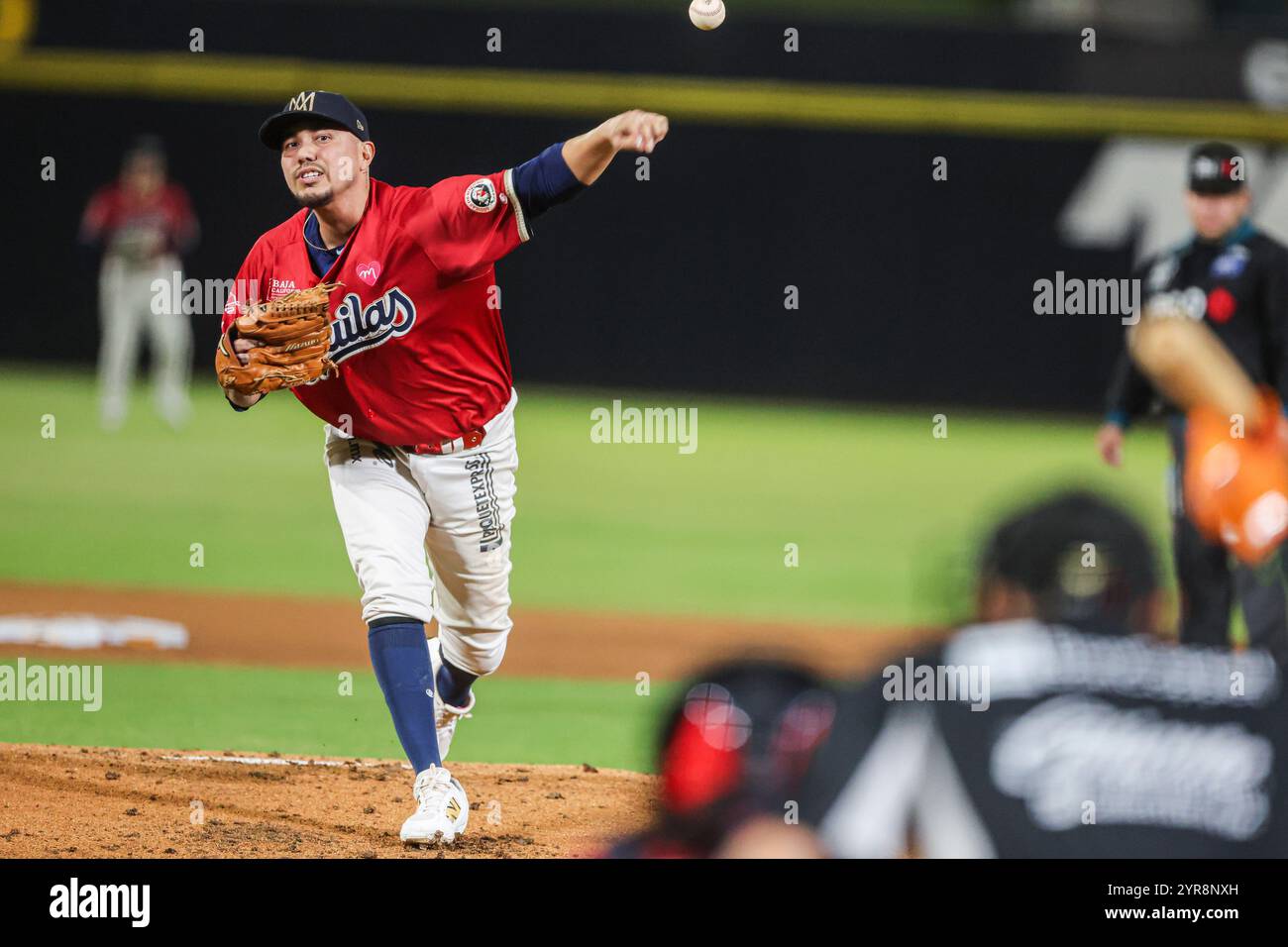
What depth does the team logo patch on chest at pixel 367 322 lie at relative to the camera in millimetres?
4777

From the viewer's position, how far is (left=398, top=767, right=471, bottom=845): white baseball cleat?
450 cm

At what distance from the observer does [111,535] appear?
9.95 m

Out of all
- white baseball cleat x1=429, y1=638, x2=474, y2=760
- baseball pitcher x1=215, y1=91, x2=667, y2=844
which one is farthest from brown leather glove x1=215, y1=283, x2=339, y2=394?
white baseball cleat x1=429, y1=638, x2=474, y2=760

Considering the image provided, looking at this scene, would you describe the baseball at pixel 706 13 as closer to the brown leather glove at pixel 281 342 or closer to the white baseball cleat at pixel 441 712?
the brown leather glove at pixel 281 342

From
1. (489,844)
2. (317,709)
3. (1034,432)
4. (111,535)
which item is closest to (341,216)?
(489,844)

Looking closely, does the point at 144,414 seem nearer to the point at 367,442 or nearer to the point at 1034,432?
the point at 1034,432

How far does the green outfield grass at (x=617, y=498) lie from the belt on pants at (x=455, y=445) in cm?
318

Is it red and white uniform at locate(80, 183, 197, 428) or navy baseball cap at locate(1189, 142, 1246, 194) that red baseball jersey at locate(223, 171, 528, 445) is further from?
red and white uniform at locate(80, 183, 197, 428)

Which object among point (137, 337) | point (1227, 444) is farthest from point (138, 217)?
point (1227, 444)

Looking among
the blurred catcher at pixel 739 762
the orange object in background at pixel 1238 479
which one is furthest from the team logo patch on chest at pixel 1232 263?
the blurred catcher at pixel 739 762

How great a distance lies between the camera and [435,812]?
4.50 metres

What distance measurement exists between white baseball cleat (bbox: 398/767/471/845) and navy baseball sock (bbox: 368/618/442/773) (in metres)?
0.06

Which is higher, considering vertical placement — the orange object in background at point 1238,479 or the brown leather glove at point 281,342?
the brown leather glove at point 281,342

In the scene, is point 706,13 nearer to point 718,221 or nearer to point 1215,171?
point 1215,171
